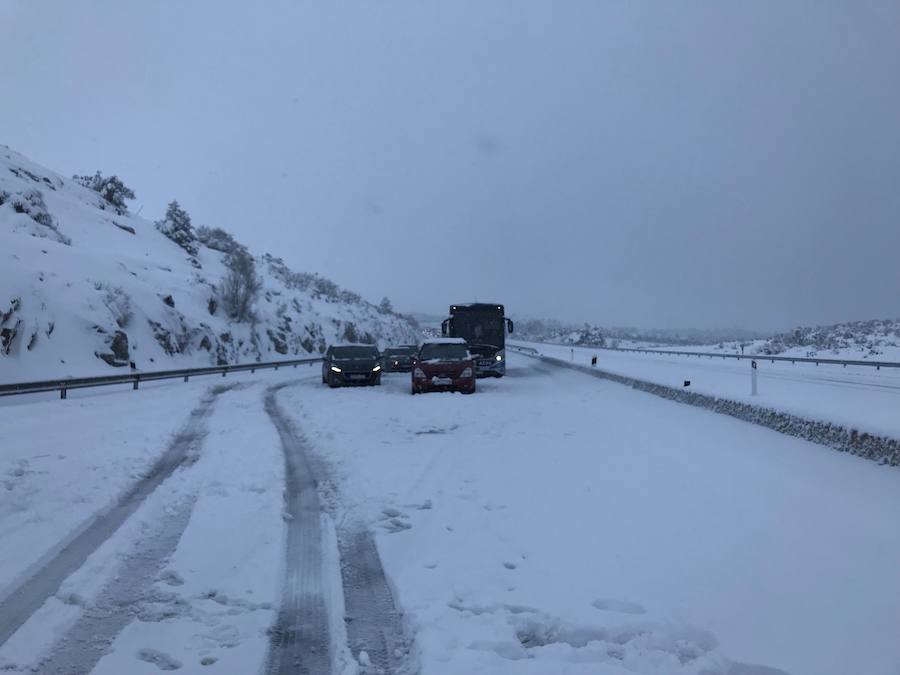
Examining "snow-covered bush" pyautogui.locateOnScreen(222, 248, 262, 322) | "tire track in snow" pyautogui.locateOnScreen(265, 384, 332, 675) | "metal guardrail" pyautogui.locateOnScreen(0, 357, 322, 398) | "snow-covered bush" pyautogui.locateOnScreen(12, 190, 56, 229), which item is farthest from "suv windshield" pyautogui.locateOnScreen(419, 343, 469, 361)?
"snow-covered bush" pyautogui.locateOnScreen(12, 190, 56, 229)

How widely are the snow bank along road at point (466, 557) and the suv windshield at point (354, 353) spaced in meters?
15.0

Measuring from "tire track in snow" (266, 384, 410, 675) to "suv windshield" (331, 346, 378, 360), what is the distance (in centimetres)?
1969

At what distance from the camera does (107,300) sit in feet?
104

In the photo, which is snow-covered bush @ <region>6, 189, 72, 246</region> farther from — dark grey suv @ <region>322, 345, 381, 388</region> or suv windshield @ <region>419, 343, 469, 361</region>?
suv windshield @ <region>419, 343, 469, 361</region>

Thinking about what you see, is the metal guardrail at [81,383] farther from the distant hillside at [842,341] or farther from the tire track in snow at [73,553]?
the distant hillside at [842,341]

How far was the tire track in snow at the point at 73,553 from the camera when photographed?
4.90 metres

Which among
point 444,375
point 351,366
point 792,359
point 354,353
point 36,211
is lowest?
point 444,375

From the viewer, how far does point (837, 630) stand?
4480mm

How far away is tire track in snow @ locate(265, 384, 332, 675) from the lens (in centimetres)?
419

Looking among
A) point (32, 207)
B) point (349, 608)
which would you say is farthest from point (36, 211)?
point (349, 608)

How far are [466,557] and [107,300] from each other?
30.5 metres

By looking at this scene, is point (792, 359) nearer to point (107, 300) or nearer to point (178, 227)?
point (107, 300)

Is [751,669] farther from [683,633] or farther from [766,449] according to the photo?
[766,449]

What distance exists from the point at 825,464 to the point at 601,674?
6949mm
